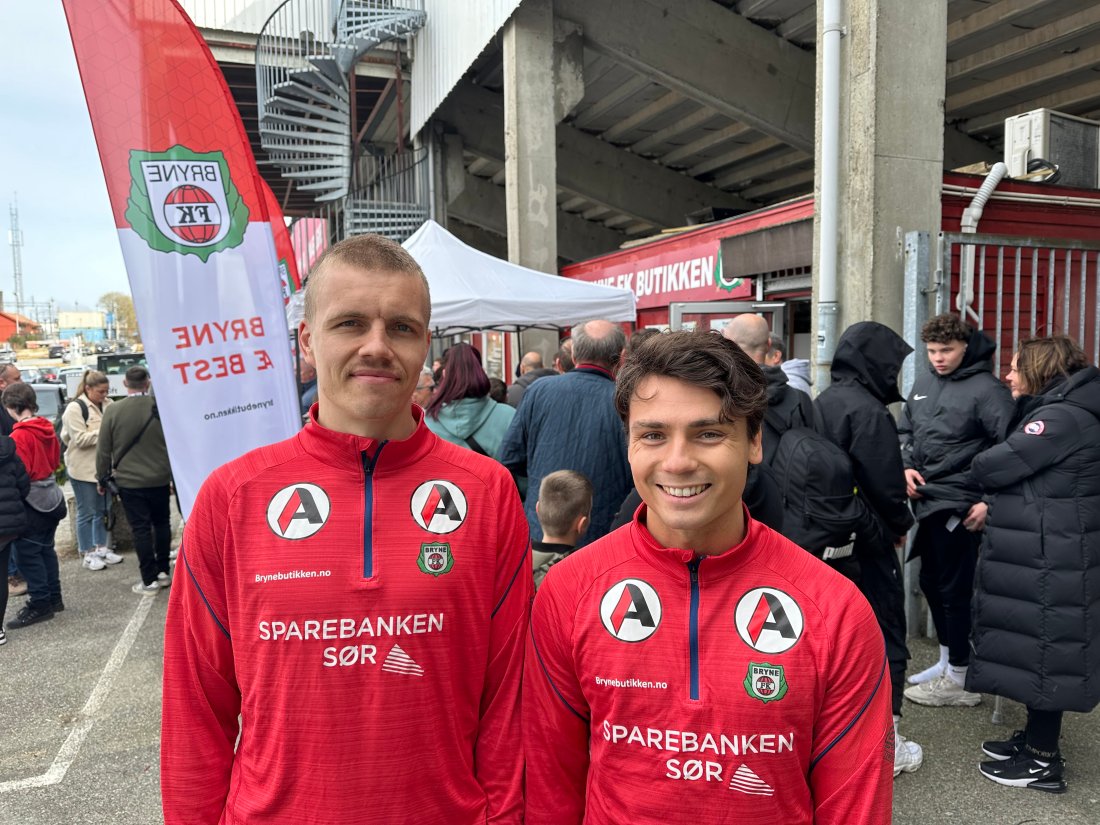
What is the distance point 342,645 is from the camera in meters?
1.59

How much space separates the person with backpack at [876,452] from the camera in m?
3.45

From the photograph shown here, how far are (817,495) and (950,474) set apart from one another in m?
1.70

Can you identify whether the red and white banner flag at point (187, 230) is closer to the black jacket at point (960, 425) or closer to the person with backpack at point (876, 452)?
the person with backpack at point (876, 452)

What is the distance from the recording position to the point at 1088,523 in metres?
3.54

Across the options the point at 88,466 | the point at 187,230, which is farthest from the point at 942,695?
the point at 88,466

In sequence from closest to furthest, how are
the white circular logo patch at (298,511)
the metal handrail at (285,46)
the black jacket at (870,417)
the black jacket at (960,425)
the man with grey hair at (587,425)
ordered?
the white circular logo patch at (298,511), the black jacket at (870,417), the man with grey hair at (587,425), the black jacket at (960,425), the metal handrail at (285,46)

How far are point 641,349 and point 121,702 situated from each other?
477cm

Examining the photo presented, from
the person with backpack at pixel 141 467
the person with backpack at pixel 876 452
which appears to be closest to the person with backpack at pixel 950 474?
the person with backpack at pixel 876 452

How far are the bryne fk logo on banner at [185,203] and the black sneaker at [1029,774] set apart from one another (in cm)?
437

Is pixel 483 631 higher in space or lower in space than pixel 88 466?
higher

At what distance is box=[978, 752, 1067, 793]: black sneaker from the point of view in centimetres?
365

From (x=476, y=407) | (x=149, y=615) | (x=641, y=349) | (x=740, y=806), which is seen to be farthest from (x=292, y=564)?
(x=149, y=615)

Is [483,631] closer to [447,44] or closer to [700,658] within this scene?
[700,658]

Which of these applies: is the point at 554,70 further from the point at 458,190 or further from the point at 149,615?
the point at 149,615
